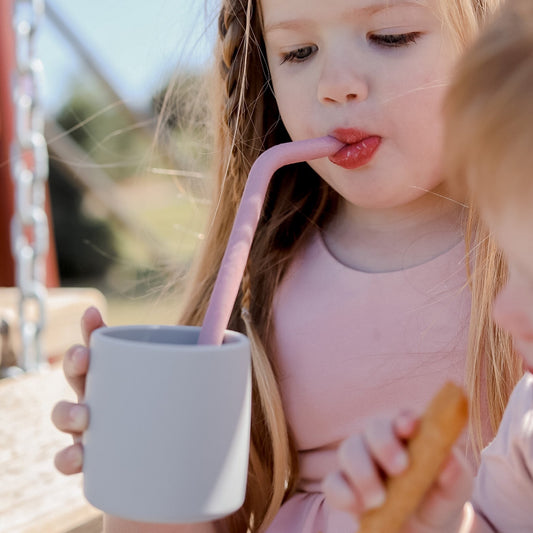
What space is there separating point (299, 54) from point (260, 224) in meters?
0.25

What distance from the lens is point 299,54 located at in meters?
0.98

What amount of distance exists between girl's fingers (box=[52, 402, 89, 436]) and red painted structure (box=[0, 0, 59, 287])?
128 centimetres

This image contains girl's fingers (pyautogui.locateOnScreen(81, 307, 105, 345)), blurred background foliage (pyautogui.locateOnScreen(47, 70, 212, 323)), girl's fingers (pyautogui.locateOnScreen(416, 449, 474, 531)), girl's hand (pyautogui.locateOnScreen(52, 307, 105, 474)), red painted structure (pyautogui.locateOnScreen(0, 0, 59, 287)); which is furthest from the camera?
red painted structure (pyautogui.locateOnScreen(0, 0, 59, 287))

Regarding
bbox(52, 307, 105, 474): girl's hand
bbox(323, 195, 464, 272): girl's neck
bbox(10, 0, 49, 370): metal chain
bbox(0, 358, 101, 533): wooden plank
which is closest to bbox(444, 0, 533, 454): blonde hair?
bbox(52, 307, 105, 474): girl's hand

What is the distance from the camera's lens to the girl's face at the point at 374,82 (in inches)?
35.5

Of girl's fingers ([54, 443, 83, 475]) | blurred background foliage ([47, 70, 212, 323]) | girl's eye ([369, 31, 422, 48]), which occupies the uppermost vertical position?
girl's eye ([369, 31, 422, 48])

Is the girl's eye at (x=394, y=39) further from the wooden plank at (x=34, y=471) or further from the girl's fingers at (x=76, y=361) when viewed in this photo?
the wooden plank at (x=34, y=471)

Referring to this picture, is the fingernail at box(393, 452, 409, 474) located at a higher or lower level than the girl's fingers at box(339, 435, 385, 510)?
higher

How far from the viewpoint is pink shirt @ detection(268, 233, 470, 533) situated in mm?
989

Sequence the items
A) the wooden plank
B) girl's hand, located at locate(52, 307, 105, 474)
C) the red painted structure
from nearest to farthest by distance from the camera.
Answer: girl's hand, located at locate(52, 307, 105, 474), the wooden plank, the red painted structure

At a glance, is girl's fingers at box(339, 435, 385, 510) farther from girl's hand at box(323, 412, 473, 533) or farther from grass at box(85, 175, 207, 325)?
grass at box(85, 175, 207, 325)

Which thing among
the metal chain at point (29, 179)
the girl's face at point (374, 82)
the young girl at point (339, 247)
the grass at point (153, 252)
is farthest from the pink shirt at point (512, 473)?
the metal chain at point (29, 179)

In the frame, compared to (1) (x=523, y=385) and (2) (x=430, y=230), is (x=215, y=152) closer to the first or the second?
(2) (x=430, y=230)

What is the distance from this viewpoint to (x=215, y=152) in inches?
46.3
